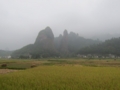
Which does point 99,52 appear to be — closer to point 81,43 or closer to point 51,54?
point 51,54

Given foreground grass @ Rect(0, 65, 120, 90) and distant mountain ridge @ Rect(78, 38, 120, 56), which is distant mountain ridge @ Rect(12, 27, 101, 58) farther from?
A: foreground grass @ Rect(0, 65, 120, 90)

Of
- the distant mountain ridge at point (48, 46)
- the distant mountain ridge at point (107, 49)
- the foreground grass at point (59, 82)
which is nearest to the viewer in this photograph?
the foreground grass at point (59, 82)

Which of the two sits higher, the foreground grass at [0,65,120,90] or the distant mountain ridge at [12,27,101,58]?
the distant mountain ridge at [12,27,101,58]

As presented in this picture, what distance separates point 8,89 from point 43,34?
92.9m

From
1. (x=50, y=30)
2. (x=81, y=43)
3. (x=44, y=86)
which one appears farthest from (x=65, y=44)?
(x=44, y=86)

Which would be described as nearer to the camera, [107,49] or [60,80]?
[60,80]

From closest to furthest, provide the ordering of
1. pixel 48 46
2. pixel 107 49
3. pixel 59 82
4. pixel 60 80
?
pixel 59 82, pixel 60 80, pixel 107 49, pixel 48 46

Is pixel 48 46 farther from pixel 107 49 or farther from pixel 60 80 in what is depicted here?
pixel 60 80

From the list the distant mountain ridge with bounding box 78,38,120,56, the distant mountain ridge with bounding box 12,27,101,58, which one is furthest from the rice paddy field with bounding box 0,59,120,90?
the distant mountain ridge with bounding box 12,27,101,58

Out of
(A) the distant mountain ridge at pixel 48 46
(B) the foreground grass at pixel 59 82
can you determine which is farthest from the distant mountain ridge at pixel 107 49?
(B) the foreground grass at pixel 59 82

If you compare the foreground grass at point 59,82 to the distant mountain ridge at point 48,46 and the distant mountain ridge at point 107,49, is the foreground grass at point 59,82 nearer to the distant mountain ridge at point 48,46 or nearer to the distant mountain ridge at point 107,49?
the distant mountain ridge at point 107,49

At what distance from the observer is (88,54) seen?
75.9m

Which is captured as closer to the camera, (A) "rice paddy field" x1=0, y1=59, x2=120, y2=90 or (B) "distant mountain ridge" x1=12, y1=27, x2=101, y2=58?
(A) "rice paddy field" x1=0, y1=59, x2=120, y2=90

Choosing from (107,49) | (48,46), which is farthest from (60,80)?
(48,46)
